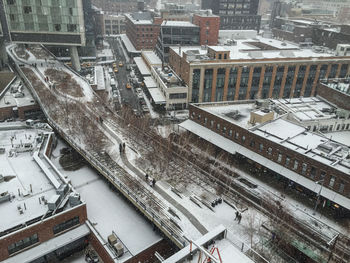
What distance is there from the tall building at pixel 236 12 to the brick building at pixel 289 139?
109 metres

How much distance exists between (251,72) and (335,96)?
24.6 metres

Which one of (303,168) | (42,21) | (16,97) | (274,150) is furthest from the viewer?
(42,21)

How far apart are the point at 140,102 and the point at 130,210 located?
47.3 m

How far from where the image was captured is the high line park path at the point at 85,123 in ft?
134

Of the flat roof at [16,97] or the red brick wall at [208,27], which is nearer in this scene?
the flat roof at [16,97]

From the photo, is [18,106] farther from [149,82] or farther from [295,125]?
[295,125]

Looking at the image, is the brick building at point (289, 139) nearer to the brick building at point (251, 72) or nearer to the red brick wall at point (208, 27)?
the brick building at point (251, 72)

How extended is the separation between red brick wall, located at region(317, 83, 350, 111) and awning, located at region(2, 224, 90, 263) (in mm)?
60242

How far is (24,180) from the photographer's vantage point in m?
42.4

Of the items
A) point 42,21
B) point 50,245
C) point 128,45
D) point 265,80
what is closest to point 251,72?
point 265,80

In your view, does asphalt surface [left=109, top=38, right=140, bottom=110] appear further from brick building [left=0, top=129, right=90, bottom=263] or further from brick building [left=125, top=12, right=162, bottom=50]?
brick building [left=0, top=129, right=90, bottom=263]

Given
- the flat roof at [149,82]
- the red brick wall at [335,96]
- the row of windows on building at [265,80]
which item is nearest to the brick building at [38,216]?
the row of windows on building at [265,80]

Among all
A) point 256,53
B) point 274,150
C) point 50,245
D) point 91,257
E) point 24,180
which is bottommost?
point 91,257

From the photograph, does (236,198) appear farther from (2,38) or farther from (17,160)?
(2,38)
